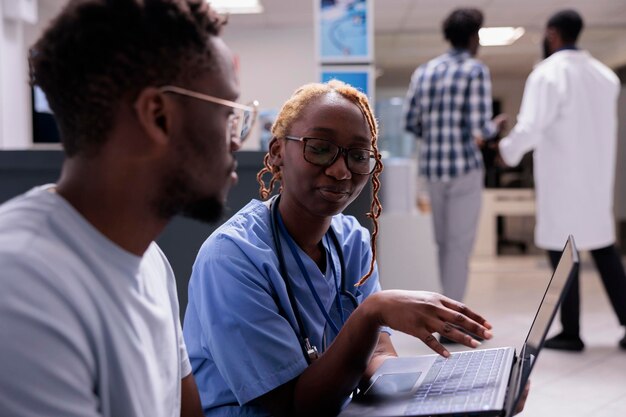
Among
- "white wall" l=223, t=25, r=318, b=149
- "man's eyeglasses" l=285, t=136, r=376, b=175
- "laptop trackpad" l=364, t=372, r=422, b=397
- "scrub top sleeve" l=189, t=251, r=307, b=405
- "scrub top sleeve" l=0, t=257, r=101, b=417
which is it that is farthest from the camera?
"white wall" l=223, t=25, r=318, b=149

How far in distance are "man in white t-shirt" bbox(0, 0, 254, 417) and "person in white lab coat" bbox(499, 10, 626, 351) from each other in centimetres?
296

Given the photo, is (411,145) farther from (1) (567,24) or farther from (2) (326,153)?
(2) (326,153)

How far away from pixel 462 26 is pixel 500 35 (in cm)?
→ 509

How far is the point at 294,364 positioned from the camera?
3.81ft

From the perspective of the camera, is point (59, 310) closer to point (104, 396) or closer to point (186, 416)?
point (104, 396)

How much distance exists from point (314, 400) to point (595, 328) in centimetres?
340

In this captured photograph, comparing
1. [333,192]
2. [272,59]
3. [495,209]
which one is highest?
[272,59]

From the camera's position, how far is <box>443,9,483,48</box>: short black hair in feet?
12.2

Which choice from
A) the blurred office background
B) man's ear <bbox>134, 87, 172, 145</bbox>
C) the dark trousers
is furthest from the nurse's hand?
the dark trousers

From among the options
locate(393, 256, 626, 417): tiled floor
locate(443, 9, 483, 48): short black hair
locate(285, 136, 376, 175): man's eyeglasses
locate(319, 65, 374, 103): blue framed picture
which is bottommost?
locate(393, 256, 626, 417): tiled floor

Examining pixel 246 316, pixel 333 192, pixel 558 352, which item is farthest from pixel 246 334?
pixel 558 352

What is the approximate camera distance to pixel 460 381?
3.36 feet

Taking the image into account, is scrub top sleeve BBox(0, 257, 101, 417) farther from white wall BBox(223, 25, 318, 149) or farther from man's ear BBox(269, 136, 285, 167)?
white wall BBox(223, 25, 318, 149)

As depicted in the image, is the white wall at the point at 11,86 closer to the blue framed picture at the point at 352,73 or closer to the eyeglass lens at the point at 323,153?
the blue framed picture at the point at 352,73
